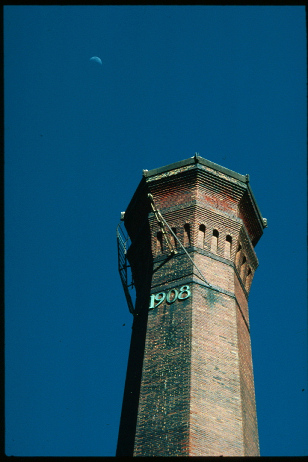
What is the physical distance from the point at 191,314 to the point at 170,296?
103 cm

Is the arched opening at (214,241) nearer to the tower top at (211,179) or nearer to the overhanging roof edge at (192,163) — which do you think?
the tower top at (211,179)

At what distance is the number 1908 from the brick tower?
0.03 meters

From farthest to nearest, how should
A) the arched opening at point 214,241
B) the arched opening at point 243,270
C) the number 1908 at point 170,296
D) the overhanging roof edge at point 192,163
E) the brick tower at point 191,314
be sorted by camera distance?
1. the overhanging roof edge at point 192,163
2. the arched opening at point 243,270
3. the arched opening at point 214,241
4. the number 1908 at point 170,296
5. the brick tower at point 191,314

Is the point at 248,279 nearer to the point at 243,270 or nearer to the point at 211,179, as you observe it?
the point at 243,270

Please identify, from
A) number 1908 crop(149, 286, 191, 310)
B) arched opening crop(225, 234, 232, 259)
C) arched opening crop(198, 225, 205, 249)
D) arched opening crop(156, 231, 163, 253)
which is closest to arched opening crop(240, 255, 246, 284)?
arched opening crop(225, 234, 232, 259)

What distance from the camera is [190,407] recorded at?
54.0ft

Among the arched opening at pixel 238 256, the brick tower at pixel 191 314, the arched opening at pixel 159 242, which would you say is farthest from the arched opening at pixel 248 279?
the arched opening at pixel 159 242

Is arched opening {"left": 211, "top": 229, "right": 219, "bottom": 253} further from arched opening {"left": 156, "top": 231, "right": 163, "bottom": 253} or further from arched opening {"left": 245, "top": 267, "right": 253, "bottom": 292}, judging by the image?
arched opening {"left": 245, "top": 267, "right": 253, "bottom": 292}

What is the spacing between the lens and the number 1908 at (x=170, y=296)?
1909cm

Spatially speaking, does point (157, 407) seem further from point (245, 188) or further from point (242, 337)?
point (245, 188)

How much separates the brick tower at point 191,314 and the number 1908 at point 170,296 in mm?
28

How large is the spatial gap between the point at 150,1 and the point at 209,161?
10.6 meters

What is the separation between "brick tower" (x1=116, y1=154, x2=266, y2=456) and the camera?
1656 cm
